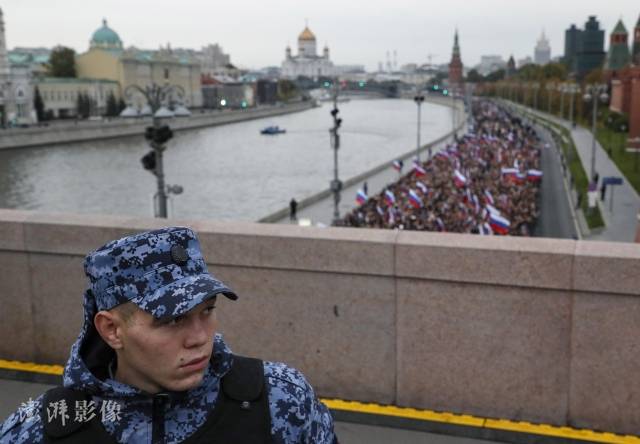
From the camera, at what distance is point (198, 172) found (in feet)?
157

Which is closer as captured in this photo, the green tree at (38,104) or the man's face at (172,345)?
the man's face at (172,345)

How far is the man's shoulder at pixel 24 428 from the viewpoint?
55.4 inches

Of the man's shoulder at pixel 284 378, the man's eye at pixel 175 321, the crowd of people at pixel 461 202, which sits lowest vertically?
the crowd of people at pixel 461 202

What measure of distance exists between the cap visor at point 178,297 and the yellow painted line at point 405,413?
93.4 inches

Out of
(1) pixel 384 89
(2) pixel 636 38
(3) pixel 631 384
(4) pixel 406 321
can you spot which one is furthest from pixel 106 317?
(1) pixel 384 89

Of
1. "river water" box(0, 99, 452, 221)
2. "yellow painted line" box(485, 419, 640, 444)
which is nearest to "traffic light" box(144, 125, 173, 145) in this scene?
"yellow painted line" box(485, 419, 640, 444)

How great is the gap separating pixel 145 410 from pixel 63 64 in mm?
104875

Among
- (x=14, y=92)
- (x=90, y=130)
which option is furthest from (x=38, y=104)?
(x=90, y=130)

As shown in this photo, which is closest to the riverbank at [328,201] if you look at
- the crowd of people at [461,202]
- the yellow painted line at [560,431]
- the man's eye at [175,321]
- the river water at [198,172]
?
the crowd of people at [461,202]

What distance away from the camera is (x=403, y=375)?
12.1 ft

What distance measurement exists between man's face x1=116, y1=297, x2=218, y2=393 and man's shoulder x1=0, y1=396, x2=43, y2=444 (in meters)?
0.21

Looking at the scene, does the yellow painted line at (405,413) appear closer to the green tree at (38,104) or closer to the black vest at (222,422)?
the black vest at (222,422)

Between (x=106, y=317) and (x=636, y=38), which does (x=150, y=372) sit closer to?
(x=106, y=317)

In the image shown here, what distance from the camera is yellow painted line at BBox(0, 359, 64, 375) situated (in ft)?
13.7
